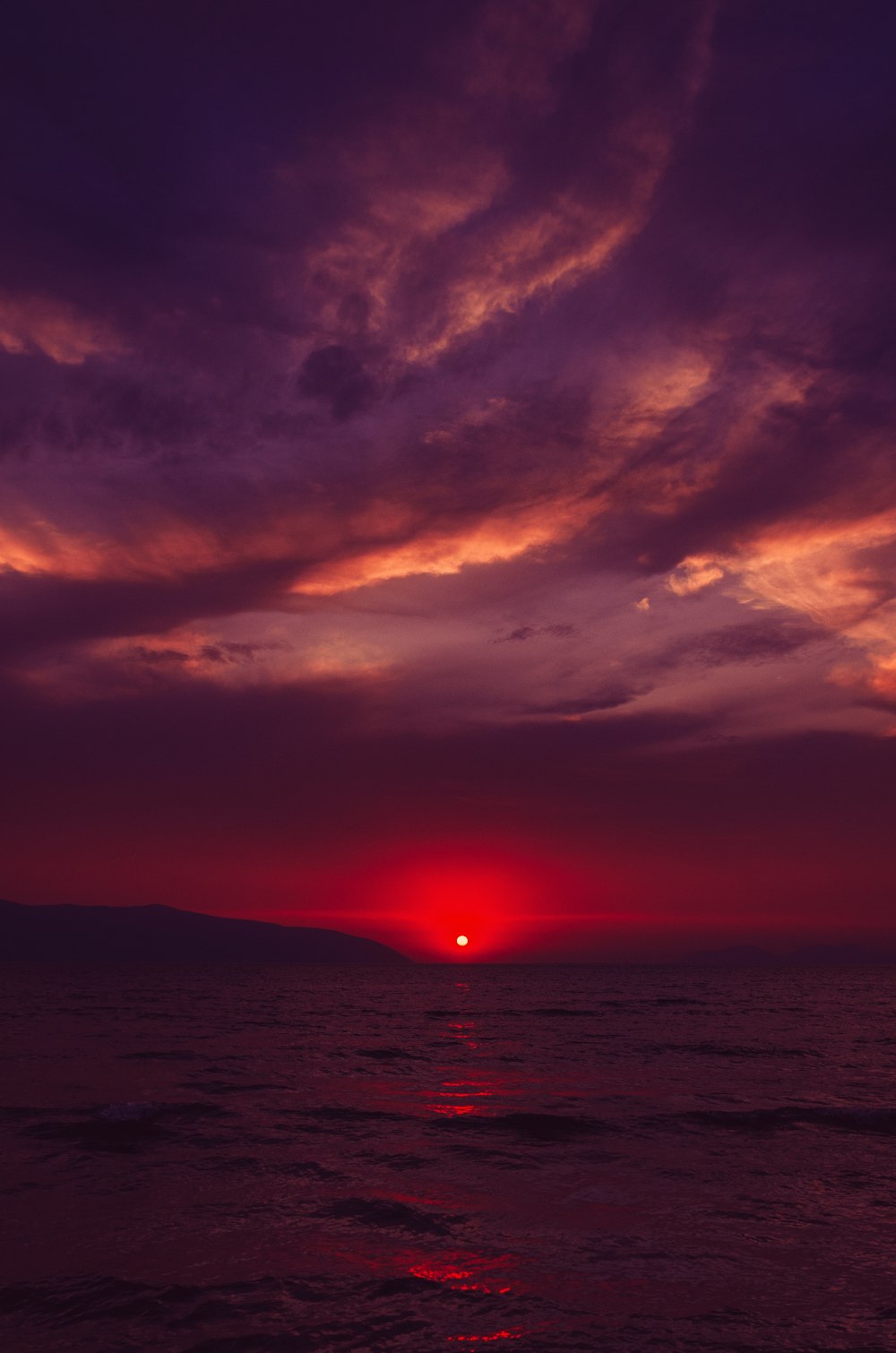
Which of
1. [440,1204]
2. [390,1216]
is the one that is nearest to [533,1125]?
[440,1204]

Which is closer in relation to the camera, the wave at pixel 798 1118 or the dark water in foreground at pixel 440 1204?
the dark water in foreground at pixel 440 1204

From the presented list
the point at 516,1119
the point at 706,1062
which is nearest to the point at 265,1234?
the point at 516,1119

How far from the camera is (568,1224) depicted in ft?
43.9

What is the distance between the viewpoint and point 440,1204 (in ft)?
47.9

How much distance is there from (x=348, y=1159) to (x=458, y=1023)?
43290mm

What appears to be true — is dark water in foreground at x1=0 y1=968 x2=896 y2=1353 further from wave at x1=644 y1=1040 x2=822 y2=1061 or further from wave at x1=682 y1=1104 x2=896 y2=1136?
wave at x1=644 y1=1040 x2=822 y2=1061

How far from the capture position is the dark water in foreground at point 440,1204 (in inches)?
385

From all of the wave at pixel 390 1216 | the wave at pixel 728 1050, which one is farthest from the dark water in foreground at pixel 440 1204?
the wave at pixel 728 1050

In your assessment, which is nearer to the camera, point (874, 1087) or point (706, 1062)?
point (874, 1087)

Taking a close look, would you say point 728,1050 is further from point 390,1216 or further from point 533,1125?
point 390,1216

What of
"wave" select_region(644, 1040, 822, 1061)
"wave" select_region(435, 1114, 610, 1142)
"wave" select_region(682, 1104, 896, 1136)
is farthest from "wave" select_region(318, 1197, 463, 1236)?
"wave" select_region(644, 1040, 822, 1061)

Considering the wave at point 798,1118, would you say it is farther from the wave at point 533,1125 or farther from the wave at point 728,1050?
the wave at point 728,1050

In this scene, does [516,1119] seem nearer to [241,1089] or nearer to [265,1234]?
[241,1089]

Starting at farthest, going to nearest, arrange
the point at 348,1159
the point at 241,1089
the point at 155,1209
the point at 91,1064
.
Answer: the point at 91,1064
the point at 241,1089
the point at 348,1159
the point at 155,1209
